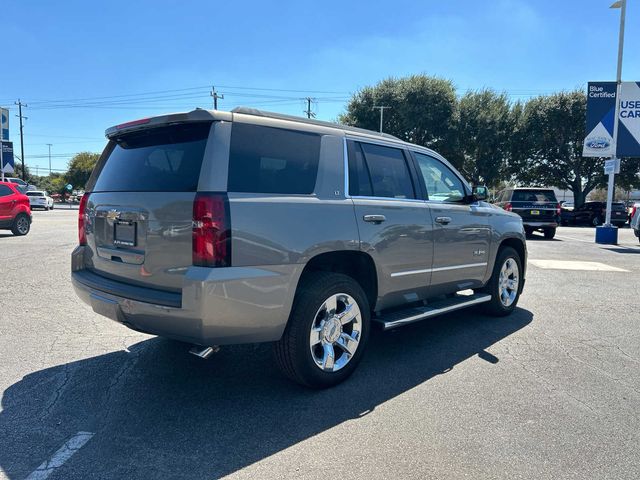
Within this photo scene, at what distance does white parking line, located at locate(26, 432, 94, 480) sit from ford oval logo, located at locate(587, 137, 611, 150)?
17610 mm

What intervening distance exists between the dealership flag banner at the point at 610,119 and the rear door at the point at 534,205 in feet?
7.40

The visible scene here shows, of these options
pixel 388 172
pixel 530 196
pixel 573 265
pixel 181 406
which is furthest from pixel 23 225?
pixel 530 196

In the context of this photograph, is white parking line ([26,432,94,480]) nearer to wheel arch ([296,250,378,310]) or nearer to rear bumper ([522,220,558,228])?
wheel arch ([296,250,378,310])

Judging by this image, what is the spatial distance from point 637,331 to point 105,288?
562 centimetres

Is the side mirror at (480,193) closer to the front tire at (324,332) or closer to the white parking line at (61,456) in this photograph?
the front tire at (324,332)

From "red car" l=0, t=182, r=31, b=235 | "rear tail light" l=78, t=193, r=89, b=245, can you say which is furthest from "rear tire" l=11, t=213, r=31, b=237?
"rear tail light" l=78, t=193, r=89, b=245

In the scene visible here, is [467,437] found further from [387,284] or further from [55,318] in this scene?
[55,318]

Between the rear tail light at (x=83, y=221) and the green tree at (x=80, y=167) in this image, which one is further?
the green tree at (x=80, y=167)

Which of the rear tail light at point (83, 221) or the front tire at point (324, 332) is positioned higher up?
the rear tail light at point (83, 221)

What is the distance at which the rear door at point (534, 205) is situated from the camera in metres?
17.0

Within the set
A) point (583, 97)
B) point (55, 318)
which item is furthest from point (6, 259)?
point (583, 97)

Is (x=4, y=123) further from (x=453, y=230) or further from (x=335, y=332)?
(x=335, y=332)

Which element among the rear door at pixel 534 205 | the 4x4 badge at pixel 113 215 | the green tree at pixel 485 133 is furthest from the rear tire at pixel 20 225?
the green tree at pixel 485 133

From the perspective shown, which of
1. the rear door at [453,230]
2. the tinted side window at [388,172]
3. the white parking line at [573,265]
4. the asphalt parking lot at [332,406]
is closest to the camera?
the asphalt parking lot at [332,406]
